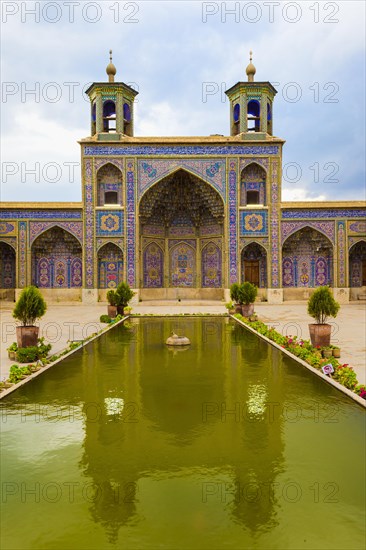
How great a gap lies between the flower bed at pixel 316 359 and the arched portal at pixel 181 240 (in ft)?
39.0

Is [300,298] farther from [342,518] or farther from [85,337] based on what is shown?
[342,518]

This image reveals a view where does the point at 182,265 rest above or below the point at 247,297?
above

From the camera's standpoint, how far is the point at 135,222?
2180cm

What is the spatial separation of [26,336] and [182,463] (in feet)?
19.5

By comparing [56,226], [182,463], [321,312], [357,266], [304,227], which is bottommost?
[182,463]

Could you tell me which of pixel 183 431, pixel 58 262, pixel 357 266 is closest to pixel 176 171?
pixel 58 262

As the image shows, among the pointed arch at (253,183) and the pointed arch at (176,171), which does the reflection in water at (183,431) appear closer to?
the pointed arch at (176,171)

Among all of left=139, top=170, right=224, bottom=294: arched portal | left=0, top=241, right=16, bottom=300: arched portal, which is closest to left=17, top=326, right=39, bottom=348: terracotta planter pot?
left=139, top=170, right=224, bottom=294: arched portal

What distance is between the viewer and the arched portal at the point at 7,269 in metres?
23.0

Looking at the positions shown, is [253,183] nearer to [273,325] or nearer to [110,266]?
[110,266]

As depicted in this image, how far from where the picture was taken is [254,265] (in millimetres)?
22953

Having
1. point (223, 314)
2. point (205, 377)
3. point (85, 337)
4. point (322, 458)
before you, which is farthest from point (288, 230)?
point (322, 458)

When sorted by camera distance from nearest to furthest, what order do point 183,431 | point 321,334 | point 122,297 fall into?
point 183,431
point 321,334
point 122,297

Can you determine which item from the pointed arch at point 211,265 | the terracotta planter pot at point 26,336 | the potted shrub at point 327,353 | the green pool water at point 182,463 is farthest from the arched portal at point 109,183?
the green pool water at point 182,463
